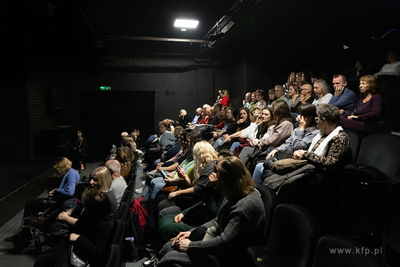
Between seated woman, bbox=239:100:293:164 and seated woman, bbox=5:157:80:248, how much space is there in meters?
2.21

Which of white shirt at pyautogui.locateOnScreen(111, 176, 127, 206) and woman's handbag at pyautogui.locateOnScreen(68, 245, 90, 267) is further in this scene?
white shirt at pyautogui.locateOnScreen(111, 176, 127, 206)

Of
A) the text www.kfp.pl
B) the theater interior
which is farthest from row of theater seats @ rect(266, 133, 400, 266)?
the text www.kfp.pl

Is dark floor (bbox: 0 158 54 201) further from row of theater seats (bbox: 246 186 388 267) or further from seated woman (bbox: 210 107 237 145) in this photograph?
row of theater seats (bbox: 246 186 388 267)

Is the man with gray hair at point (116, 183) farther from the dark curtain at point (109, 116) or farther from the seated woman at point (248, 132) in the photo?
the dark curtain at point (109, 116)

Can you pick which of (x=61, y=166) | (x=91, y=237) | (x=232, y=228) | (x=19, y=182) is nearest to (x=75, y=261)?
(x=91, y=237)

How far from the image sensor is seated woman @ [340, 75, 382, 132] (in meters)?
2.93

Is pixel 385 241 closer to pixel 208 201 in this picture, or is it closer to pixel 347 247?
pixel 347 247

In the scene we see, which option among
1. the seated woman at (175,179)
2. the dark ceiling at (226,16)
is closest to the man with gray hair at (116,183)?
the seated woman at (175,179)

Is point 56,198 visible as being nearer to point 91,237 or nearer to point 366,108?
point 91,237

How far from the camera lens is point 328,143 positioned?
2270 mm

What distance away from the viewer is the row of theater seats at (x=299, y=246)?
40.4 inches

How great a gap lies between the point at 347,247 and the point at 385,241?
1021 mm

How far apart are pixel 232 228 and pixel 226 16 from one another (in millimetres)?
5687

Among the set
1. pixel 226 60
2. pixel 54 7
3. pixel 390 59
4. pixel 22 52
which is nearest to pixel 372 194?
pixel 390 59
